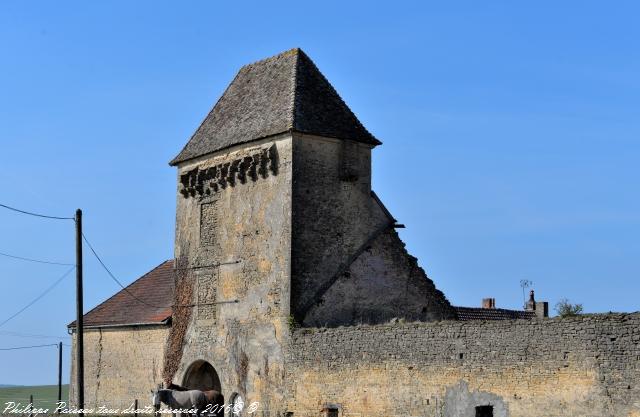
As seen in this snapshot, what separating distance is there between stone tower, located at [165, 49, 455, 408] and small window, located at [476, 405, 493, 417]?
Result: 22.6 ft

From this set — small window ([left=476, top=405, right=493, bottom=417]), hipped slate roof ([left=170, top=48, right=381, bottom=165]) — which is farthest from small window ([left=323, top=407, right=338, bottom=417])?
hipped slate roof ([left=170, top=48, right=381, bottom=165])

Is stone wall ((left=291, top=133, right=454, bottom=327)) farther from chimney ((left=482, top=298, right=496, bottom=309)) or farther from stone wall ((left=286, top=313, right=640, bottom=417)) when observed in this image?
chimney ((left=482, top=298, right=496, bottom=309))

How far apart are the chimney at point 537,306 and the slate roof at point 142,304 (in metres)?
15.4

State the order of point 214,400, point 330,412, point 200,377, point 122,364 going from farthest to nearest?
point 122,364, point 200,377, point 214,400, point 330,412

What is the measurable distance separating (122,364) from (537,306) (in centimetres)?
1815

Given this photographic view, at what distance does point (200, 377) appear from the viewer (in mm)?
32156

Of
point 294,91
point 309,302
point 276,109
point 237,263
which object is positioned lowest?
point 309,302

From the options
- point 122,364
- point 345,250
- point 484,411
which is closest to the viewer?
point 484,411

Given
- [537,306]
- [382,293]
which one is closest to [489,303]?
[537,306]

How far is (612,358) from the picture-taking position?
19750 mm

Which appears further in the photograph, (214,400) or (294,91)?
(294,91)

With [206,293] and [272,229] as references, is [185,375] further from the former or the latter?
[272,229]

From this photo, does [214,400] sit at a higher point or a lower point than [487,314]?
lower

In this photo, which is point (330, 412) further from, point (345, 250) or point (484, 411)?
point (345, 250)
